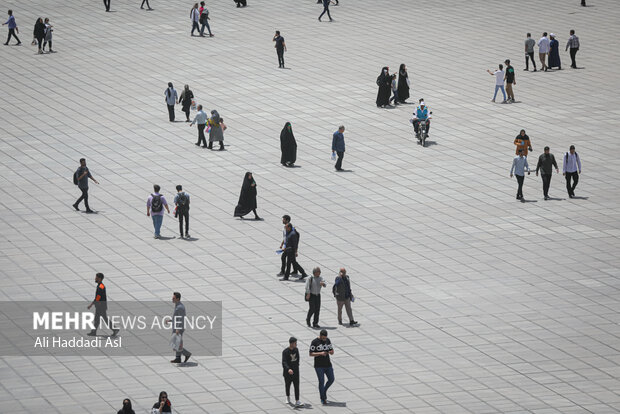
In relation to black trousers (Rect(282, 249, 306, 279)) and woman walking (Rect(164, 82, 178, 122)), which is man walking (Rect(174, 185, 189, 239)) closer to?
black trousers (Rect(282, 249, 306, 279))

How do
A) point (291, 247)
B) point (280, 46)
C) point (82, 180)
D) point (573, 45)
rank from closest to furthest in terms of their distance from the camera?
1. point (291, 247)
2. point (82, 180)
3. point (280, 46)
4. point (573, 45)

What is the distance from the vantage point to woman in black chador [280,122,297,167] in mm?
29844

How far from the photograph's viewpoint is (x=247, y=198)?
2639 cm

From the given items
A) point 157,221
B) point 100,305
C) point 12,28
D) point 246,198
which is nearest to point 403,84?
point 246,198

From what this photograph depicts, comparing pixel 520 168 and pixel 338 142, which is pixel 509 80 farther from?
pixel 520 168

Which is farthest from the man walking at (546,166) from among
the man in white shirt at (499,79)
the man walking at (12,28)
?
the man walking at (12,28)

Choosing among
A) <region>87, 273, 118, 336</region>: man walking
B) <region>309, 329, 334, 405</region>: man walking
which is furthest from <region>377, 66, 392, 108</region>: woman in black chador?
<region>309, 329, 334, 405</region>: man walking

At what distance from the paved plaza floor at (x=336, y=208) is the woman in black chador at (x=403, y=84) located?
0.89 m

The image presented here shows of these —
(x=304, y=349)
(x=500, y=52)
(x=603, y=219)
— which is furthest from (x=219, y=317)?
(x=500, y=52)

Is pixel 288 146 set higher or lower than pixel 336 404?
higher

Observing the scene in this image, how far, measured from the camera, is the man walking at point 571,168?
27.7 meters

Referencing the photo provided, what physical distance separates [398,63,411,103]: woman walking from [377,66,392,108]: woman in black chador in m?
0.54

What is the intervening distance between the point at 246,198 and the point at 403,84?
11.0m

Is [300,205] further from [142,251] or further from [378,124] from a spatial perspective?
[378,124]
